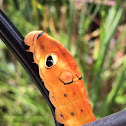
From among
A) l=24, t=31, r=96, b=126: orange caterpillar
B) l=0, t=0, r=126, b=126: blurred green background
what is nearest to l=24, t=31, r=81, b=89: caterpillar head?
l=24, t=31, r=96, b=126: orange caterpillar

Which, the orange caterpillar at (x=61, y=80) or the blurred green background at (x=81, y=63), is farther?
the blurred green background at (x=81, y=63)

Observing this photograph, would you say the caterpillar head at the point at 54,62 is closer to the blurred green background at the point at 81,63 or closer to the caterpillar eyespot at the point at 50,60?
the caterpillar eyespot at the point at 50,60

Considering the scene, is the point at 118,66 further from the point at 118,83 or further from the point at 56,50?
the point at 56,50

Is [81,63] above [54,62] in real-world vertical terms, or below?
below

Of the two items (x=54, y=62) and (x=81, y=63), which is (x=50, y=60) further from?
(x=81, y=63)

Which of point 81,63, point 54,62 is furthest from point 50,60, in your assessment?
point 81,63

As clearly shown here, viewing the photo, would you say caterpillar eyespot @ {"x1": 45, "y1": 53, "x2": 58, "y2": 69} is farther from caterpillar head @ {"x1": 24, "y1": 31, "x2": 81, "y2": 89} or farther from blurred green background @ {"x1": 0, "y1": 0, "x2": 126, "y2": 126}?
blurred green background @ {"x1": 0, "y1": 0, "x2": 126, "y2": 126}

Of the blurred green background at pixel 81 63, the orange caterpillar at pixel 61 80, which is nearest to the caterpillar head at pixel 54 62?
the orange caterpillar at pixel 61 80

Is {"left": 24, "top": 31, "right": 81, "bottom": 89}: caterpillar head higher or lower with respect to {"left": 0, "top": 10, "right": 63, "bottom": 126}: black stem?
lower
